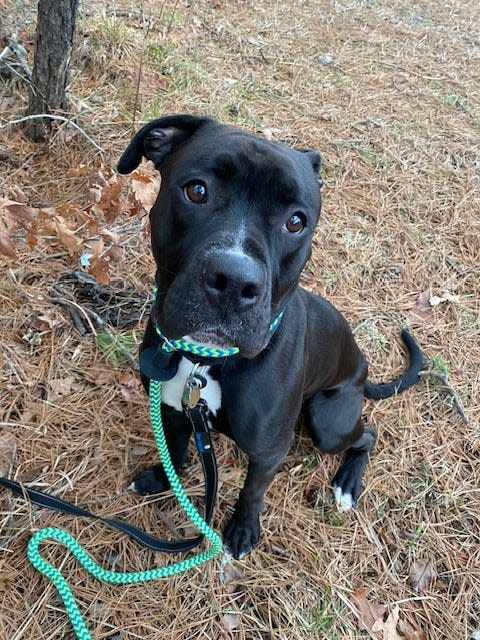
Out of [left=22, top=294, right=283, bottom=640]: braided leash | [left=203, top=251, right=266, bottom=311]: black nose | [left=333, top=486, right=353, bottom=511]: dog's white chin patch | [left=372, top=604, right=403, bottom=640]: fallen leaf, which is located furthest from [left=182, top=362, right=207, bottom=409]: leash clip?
[left=372, top=604, right=403, bottom=640]: fallen leaf

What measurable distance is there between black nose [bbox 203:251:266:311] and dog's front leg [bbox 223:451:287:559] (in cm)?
111

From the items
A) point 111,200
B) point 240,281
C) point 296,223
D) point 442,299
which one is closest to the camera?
point 240,281

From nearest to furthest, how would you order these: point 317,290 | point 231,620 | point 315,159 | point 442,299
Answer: point 315,159, point 231,620, point 317,290, point 442,299

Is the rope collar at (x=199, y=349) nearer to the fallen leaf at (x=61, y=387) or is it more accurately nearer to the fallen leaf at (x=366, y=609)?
the fallen leaf at (x=61, y=387)

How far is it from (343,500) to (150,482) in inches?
42.4

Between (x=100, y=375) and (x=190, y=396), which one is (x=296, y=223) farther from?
(x=100, y=375)

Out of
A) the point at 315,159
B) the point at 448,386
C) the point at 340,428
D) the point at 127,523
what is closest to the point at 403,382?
the point at 448,386

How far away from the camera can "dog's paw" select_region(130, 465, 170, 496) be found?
2969 millimetres

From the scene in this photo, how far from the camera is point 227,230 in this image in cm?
201

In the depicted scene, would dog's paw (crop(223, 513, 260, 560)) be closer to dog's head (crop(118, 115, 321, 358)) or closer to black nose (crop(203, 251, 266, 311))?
dog's head (crop(118, 115, 321, 358))

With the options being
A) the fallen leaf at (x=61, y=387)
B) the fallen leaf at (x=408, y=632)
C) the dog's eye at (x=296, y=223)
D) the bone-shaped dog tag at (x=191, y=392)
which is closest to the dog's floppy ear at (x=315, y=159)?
the dog's eye at (x=296, y=223)

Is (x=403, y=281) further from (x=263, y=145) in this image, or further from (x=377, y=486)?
(x=263, y=145)

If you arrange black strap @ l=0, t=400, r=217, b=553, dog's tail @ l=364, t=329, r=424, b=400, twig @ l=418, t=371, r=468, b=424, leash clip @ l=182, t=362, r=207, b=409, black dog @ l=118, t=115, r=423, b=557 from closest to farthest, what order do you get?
black dog @ l=118, t=115, r=423, b=557
leash clip @ l=182, t=362, r=207, b=409
black strap @ l=0, t=400, r=217, b=553
dog's tail @ l=364, t=329, r=424, b=400
twig @ l=418, t=371, r=468, b=424

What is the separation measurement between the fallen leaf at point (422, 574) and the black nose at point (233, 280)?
77.5 inches
